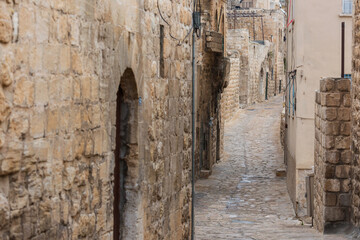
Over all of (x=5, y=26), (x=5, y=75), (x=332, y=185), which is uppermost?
(x=5, y=26)

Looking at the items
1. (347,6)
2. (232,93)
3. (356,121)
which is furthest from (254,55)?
(356,121)

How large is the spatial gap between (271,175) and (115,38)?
15.1 metres

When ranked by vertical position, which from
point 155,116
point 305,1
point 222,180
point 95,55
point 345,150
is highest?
point 305,1

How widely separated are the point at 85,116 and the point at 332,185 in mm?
6075

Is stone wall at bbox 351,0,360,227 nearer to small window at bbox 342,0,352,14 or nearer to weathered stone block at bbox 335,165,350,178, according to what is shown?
weathered stone block at bbox 335,165,350,178

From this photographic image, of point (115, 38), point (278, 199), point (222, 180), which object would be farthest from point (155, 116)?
point (222, 180)

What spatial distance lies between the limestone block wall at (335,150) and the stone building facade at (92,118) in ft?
8.72

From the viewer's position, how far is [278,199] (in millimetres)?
16172

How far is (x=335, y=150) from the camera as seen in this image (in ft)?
32.3

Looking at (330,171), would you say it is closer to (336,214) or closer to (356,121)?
(336,214)

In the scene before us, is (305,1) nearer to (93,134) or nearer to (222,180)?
(222,180)

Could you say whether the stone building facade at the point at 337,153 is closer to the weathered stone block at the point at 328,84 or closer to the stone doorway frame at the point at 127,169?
the weathered stone block at the point at 328,84

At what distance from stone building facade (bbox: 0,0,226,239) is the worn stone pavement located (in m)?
3.59

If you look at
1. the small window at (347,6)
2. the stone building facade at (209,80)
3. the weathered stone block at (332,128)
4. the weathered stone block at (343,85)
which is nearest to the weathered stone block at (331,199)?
the weathered stone block at (332,128)
